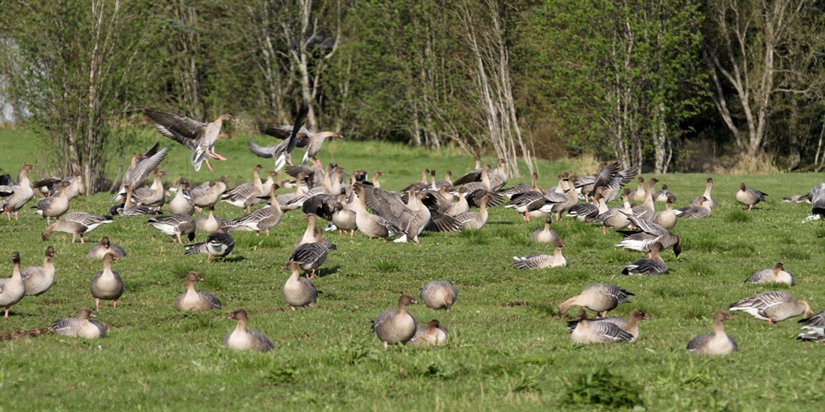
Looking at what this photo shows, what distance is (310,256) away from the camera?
17.8 m

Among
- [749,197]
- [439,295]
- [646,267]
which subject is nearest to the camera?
[439,295]

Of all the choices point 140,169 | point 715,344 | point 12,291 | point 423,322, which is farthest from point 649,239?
point 140,169

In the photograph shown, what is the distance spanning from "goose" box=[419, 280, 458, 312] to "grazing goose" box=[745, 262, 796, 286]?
5.25 meters

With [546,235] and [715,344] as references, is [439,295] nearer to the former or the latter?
[715,344]

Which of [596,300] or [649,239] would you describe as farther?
[649,239]

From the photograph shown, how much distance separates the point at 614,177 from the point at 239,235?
1071 cm

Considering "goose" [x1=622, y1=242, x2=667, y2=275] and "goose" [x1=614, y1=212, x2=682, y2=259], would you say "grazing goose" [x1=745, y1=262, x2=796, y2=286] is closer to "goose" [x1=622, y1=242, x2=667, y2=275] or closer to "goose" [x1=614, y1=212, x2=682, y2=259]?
"goose" [x1=622, y1=242, x2=667, y2=275]

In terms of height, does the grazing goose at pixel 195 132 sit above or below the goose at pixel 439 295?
above

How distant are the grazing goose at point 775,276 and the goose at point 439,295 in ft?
17.2

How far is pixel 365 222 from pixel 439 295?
22.2ft

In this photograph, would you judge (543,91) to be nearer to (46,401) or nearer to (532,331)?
(532,331)

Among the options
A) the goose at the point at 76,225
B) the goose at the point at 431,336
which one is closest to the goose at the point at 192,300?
the goose at the point at 431,336

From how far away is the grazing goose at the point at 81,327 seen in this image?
13.4 m

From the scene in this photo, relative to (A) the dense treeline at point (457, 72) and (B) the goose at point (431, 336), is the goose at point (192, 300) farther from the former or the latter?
(A) the dense treeline at point (457, 72)
